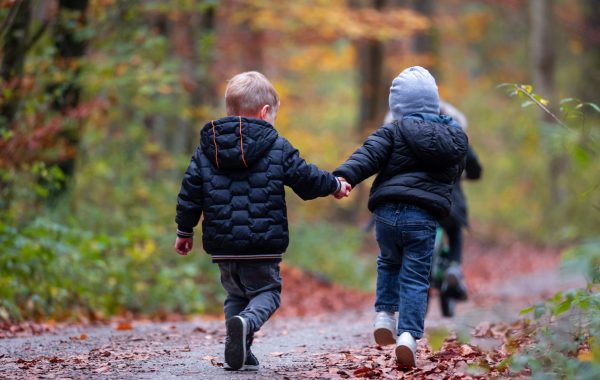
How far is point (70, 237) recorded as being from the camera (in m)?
9.59

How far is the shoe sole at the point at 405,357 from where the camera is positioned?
5102mm

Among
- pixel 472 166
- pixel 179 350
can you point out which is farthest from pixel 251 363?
pixel 472 166

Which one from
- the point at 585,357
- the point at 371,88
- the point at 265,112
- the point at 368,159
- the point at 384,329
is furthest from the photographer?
the point at 371,88

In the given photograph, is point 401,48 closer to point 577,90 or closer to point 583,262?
point 577,90

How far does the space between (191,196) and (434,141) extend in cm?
157

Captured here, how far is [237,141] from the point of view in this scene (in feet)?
16.8

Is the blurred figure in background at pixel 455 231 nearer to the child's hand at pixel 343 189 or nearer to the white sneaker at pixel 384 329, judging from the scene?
the white sneaker at pixel 384 329

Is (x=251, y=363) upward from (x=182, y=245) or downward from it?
downward

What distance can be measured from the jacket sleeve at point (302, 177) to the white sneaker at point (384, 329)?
1045 mm

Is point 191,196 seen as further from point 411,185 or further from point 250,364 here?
point 411,185

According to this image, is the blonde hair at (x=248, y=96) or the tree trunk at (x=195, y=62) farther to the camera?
the tree trunk at (x=195, y=62)

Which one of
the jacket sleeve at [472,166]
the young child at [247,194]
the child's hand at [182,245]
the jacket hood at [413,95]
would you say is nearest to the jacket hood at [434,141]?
the jacket hood at [413,95]

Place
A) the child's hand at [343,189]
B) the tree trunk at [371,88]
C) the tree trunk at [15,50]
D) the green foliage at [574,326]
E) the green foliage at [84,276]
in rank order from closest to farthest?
1. the green foliage at [574,326]
2. the child's hand at [343,189]
3. the green foliage at [84,276]
4. the tree trunk at [15,50]
5. the tree trunk at [371,88]

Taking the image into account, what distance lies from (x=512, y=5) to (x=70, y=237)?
892 inches
